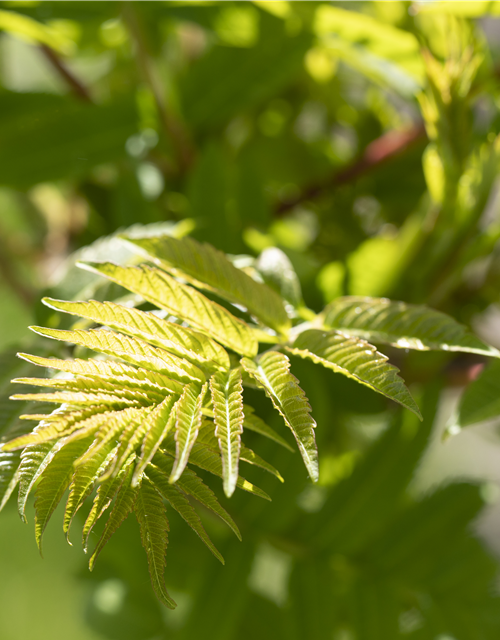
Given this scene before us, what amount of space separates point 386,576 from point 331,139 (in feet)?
1.57

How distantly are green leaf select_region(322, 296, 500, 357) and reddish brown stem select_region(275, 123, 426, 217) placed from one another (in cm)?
26

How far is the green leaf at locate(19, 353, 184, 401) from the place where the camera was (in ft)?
0.63

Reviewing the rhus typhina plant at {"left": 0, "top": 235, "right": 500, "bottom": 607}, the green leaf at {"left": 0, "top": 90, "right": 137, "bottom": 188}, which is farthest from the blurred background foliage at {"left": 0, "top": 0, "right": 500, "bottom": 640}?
the rhus typhina plant at {"left": 0, "top": 235, "right": 500, "bottom": 607}

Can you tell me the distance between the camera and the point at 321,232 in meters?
0.55

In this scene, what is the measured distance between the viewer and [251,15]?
42 cm

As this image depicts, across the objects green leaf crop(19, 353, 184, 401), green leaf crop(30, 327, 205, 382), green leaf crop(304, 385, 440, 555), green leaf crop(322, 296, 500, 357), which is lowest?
green leaf crop(304, 385, 440, 555)

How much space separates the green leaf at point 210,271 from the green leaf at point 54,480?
83 mm

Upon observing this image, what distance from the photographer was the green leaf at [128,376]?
191 mm

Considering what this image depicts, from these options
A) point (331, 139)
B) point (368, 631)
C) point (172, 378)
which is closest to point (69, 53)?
point (331, 139)

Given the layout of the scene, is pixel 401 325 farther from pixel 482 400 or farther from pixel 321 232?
pixel 321 232

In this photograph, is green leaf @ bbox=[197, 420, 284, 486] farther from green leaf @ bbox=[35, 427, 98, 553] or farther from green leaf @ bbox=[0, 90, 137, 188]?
green leaf @ bbox=[0, 90, 137, 188]

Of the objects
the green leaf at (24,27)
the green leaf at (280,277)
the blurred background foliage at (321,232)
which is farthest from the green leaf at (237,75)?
the green leaf at (280,277)

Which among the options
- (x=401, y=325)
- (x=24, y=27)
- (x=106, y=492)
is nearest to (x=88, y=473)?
(x=106, y=492)

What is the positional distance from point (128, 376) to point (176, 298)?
4 centimetres
